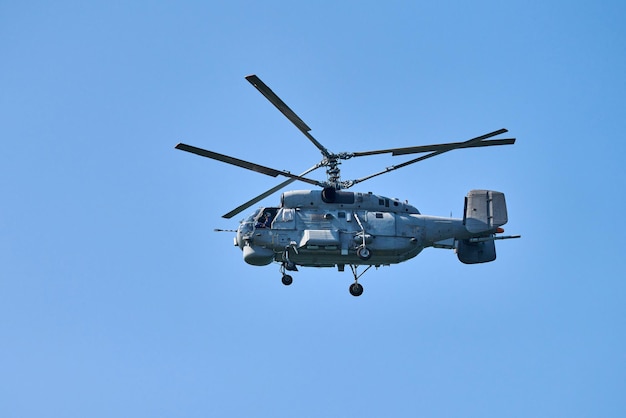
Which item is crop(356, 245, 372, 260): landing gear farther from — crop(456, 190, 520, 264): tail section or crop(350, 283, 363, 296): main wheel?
crop(456, 190, 520, 264): tail section

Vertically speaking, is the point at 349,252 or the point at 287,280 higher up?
the point at 349,252

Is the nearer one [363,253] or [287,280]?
[363,253]

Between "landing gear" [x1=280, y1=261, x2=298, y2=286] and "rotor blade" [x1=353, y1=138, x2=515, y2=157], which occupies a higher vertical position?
"rotor blade" [x1=353, y1=138, x2=515, y2=157]

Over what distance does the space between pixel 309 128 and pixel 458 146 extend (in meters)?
4.61

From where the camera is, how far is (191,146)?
26312 millimetres

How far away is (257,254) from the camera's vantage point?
1133 inches

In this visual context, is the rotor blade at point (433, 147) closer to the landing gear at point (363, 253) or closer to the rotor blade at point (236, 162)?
the rotor blade at point (236, 162)

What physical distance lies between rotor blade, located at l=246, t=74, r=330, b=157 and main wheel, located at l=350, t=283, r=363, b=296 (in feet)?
15.2

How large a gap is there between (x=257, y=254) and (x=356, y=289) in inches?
138

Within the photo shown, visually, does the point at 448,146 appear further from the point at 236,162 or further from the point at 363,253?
the point at 236,162

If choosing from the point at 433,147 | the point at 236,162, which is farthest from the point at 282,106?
the point at 433,147

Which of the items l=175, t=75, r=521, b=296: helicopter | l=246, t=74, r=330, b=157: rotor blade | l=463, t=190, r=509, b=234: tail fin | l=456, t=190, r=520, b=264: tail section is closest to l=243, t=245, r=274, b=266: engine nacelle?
l=175, t=75, r=521, b=296: helicopter

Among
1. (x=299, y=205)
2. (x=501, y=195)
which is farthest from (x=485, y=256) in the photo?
(x=299, y=205)

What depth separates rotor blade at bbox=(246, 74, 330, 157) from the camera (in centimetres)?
2531
